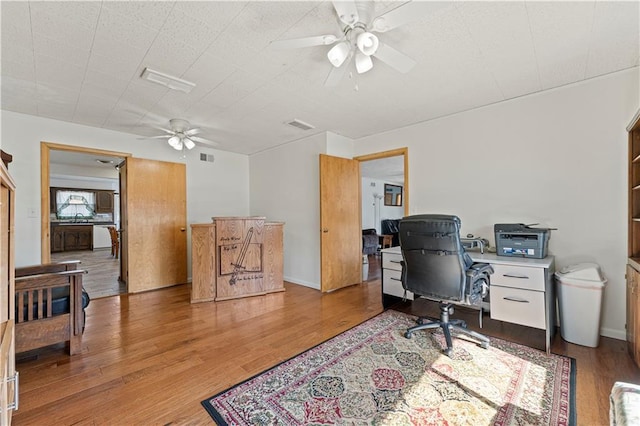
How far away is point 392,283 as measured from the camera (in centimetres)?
325

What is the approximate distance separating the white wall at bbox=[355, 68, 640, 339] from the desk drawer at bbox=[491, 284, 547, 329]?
81 cm

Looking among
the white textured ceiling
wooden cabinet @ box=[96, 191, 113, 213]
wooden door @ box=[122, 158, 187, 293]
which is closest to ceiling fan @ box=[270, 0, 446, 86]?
the white textured ceiling

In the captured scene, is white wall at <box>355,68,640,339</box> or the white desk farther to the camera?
white wall at <box>355,68,640,339</box>

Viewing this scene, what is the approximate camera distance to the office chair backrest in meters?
2.18

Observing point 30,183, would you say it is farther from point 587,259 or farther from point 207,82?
point 587,259

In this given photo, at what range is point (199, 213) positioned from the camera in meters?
4.96

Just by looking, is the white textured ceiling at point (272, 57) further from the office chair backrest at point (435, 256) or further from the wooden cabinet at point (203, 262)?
the wooden cabinet at point (203, 262)

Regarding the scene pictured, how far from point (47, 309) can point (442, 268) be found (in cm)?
324

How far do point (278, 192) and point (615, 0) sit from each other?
4353 millimetres

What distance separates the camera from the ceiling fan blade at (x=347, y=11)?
1507 mm

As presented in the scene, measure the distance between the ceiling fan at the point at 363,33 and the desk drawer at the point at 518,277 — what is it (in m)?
1.92

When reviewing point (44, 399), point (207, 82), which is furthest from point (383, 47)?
point (44, 399)

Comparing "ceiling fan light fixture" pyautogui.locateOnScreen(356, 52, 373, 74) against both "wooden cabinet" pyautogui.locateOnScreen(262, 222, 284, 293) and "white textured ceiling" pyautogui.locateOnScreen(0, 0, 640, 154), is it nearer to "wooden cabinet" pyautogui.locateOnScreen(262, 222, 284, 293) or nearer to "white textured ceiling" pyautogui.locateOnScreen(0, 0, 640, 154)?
"white textured ceiling" pyautogui.locateOnScreen(0, 0, 640, 154)

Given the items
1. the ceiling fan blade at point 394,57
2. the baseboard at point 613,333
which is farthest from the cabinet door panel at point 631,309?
the ceiling fan blade at point 394,57
